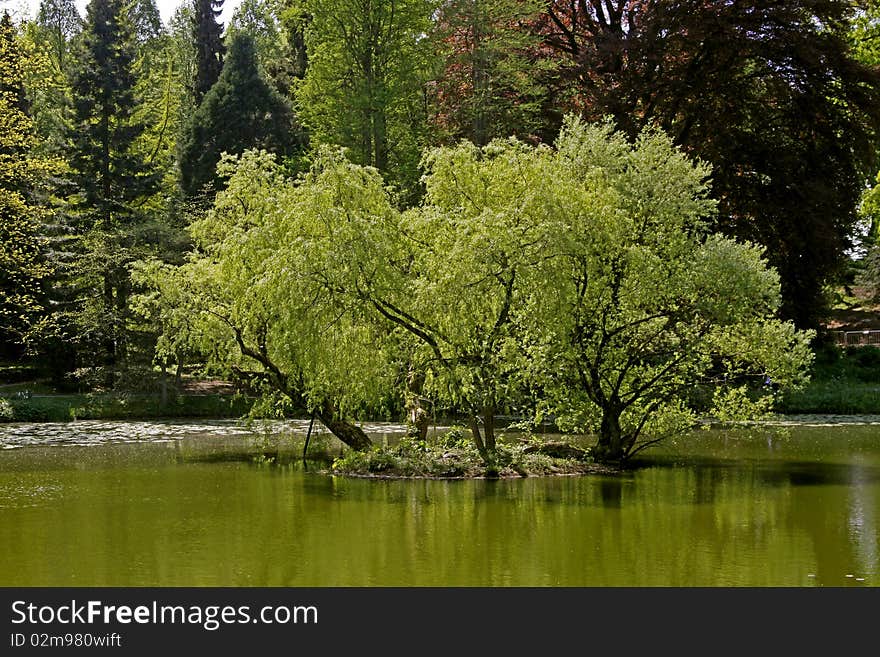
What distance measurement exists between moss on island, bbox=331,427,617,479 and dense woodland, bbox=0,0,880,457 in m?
0.72

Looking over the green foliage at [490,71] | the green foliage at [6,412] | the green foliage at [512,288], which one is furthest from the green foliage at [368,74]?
the green foliage at [512,288]

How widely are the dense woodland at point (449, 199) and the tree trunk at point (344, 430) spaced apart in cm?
8

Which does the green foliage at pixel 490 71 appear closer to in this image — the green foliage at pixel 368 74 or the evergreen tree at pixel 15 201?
the green foliage at pixel 368 74

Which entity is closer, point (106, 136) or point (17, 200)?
point (17, 200)

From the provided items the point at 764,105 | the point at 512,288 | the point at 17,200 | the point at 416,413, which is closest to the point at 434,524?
the point at 512,288

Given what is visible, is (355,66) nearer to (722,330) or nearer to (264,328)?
(264,328)

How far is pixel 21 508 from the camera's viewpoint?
13.8m

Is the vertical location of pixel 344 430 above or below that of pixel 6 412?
above

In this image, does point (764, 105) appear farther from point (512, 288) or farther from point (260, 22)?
point (260, 22)

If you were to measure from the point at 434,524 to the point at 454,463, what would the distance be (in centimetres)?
512

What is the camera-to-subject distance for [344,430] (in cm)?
1956

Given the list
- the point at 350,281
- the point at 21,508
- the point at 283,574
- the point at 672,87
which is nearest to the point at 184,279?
the point at 350,281

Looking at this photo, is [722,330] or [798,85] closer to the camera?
[722,330]

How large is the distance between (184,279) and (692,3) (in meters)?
17.4
